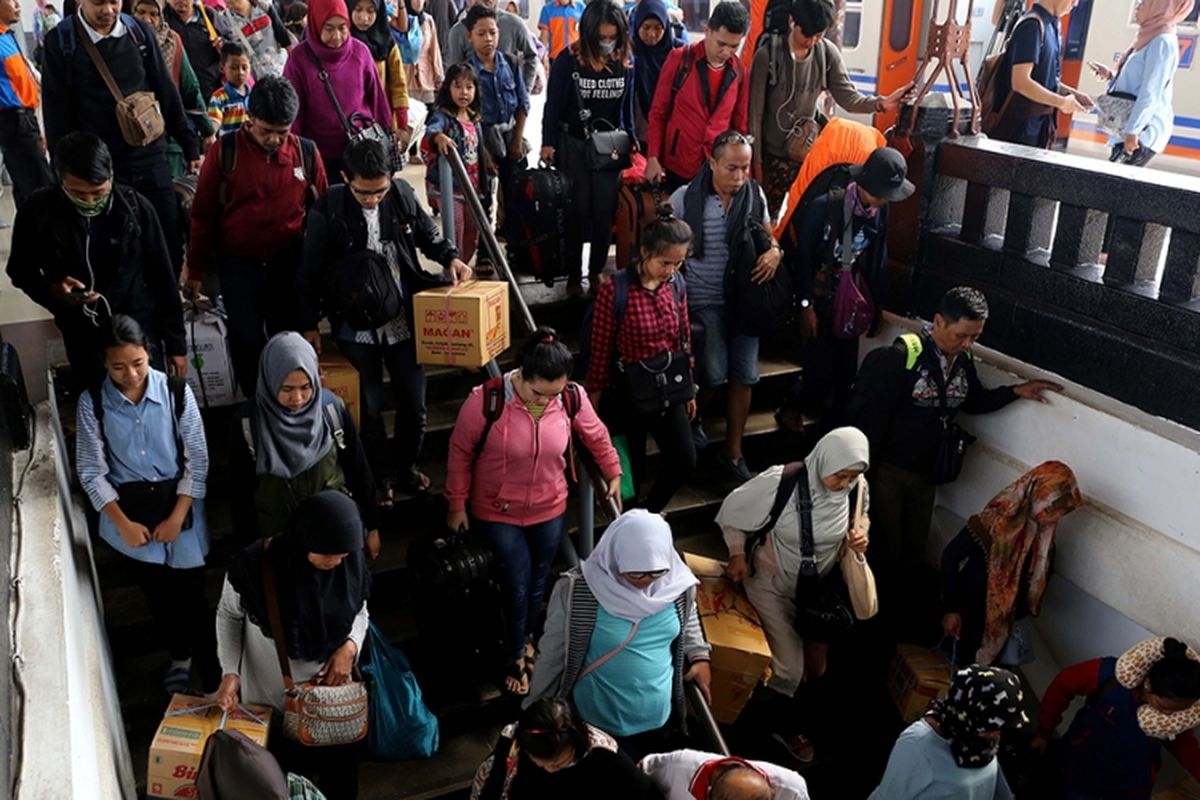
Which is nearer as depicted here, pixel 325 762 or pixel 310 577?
pixel 310 577

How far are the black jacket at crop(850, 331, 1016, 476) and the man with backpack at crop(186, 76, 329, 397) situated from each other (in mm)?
2960

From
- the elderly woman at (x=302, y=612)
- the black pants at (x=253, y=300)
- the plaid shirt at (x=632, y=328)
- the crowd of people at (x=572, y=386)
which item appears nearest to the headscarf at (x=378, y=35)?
the crowd of people at (x=572, y=386)

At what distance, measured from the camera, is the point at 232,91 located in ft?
23.1

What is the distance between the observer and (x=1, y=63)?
693cm

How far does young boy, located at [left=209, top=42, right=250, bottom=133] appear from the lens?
689 centimetres

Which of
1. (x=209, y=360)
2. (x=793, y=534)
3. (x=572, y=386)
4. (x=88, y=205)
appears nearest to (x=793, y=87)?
(x=572, y=386)

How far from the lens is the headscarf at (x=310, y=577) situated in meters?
3.52

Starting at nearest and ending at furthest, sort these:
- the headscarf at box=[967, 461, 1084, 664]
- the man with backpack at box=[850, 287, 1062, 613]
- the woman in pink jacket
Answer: the woman in pink jacket, the headscarf at box=[967, 461, 1084, 664], the man with backpack at box=[850, 287, 1062, 613]

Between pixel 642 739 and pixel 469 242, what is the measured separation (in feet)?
11.1

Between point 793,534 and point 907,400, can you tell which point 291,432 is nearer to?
point 793,534

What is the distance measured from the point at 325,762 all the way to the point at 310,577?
82 centimetres

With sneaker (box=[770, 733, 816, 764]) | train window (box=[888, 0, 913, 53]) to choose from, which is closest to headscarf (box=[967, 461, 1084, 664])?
sneaker (box=[770, 733, 816, 764])

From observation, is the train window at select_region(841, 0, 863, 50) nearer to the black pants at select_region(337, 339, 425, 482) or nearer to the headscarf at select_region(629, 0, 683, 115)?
the headscarf at select_region(629, 0, 683, 115)

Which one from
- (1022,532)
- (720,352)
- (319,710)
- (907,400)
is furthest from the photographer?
(720,352)
